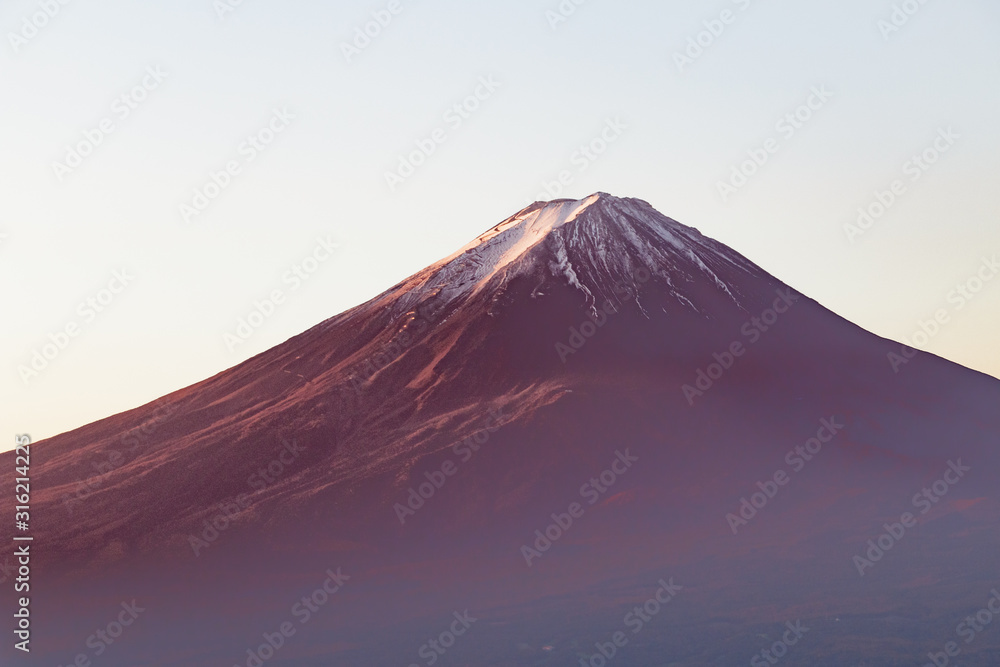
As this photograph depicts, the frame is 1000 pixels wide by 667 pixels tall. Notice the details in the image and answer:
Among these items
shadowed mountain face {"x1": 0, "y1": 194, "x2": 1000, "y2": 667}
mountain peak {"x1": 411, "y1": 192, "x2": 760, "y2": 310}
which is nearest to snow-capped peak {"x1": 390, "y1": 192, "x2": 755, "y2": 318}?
mountain peak {"x1": 411, "y1": 192, "x2": 760, "y2": 310}

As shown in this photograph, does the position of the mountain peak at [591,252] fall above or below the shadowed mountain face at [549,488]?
above

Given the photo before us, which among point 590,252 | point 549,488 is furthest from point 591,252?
point 549,488

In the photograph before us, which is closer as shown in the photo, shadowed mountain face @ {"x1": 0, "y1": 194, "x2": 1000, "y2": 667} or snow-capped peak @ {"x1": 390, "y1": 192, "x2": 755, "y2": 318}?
shadowed mountain face @ {"x1": 0, "y1": 194, "x2": 1000, "y2": 667}

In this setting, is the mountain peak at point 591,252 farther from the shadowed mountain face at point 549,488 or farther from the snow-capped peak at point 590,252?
the shadowed mountain face at point 549,488

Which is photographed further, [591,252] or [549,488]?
[591,252]

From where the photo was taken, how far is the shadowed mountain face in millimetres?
58250

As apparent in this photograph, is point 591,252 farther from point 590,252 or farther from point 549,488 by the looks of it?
point 549,488

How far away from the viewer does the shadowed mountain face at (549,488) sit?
58.2 m

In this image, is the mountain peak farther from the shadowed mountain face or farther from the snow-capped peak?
the shadowed mountain face

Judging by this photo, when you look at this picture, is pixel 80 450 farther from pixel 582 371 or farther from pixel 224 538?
pixel 582 371

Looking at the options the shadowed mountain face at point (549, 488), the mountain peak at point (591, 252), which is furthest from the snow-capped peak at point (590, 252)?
the shadowed mountain face at point (549, 488)

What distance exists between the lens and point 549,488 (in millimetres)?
64562

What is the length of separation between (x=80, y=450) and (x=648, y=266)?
34.7 metres

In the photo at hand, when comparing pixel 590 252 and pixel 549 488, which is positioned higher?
pixel 590 252
